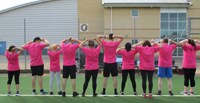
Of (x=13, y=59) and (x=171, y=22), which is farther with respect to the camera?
(x=171, y=22)

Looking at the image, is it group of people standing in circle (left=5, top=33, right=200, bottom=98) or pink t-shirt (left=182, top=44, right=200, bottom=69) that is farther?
pink t-shirt (left=182, top=44, right=200, bottom=69)

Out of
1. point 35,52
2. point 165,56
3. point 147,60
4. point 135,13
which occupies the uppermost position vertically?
point 135,13

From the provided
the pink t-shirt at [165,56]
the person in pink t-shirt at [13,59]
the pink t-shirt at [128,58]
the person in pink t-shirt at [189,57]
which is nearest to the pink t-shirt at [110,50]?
the pink t-shirt at [128,58]

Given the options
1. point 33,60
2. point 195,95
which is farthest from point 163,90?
point 33,60

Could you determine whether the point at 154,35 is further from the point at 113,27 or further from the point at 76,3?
the point at 76,3

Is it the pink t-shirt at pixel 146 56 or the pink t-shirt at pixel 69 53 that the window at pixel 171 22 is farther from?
the pink t-shirt at pixel 69 53

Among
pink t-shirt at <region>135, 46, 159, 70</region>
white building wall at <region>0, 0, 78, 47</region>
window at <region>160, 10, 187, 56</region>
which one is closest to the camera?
pink t-shirt at <region>135, 46, 159, 70</region>

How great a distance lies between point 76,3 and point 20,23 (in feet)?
19.6

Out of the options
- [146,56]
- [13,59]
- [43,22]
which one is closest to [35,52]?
[13,59]

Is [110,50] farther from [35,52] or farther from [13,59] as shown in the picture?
[13,59]

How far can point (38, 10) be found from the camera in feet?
116

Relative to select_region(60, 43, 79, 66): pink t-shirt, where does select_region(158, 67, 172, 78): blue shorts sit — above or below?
below

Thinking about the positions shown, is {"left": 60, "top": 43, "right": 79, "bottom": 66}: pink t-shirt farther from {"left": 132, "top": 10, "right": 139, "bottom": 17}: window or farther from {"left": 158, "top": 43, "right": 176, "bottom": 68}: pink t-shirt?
{"left": 132, "top": 10, "right": 139, "bottom": 17}: window

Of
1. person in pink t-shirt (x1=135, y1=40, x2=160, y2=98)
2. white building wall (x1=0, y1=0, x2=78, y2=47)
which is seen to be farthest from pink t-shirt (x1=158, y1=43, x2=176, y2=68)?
white building wall (x1=0, y1=0, x2=78, y2=47)
